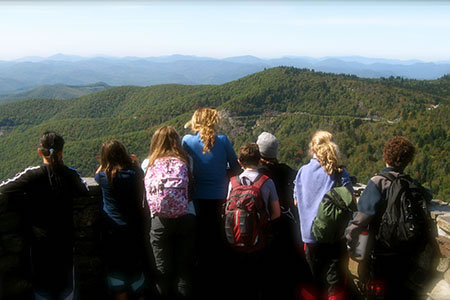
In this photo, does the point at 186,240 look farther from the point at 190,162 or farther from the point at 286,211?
the point at 286,211

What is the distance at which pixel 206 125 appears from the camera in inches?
138

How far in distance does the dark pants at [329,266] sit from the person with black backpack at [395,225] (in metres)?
0.15

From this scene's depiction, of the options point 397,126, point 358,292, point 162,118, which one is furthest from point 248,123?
point 358,292

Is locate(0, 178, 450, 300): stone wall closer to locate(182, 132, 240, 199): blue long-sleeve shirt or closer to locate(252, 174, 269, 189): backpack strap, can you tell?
locate(182, 132, 240, 199): blue long-sleeve shirt

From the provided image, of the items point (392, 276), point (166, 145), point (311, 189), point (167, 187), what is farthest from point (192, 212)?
point (392, 276)

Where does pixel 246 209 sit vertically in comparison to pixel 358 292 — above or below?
above

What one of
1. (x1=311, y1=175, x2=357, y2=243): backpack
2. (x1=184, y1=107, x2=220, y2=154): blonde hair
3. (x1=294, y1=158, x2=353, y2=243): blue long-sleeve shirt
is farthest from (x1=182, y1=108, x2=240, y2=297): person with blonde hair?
(x1=311, y1=175, x2=357, y2=243): backpack

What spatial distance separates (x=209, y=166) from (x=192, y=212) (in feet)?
1.75

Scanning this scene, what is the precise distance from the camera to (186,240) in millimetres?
3184

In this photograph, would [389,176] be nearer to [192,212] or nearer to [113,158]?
[192,212]

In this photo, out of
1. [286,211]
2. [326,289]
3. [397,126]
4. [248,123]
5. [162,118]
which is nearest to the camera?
[326,289]

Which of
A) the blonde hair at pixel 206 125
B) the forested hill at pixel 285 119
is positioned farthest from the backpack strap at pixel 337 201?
the forested hill at pixel 285 119

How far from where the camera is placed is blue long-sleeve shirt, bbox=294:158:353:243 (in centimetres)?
327

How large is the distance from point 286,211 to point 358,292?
140 centimetres
